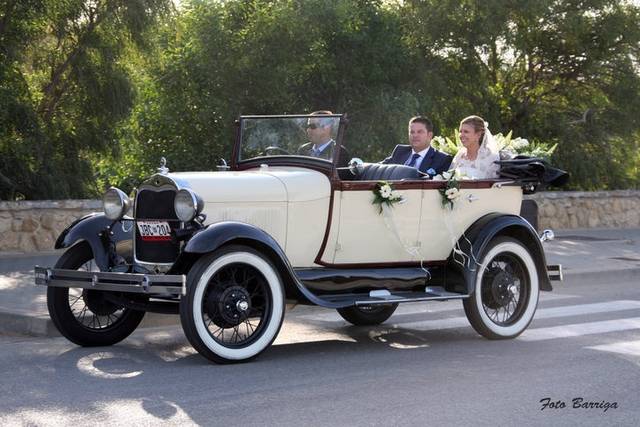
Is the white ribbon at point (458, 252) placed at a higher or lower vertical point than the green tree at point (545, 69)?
lower

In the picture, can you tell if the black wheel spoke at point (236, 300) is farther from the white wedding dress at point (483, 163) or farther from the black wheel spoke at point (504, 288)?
the white wedding dress at point (483, 163)

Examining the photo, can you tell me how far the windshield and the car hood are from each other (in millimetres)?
248

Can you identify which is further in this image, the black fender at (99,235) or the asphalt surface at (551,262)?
the asphalt surface at (551,262)

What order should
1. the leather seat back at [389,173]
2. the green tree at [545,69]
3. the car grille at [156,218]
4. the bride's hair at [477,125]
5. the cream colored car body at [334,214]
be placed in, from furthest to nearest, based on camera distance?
the green tree at [545,69], the bride's hair at [477,125], the leather seat back at [389,173], the cream colored car body at [334,214], the car grille at [156,218]

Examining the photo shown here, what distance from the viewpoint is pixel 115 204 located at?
760 cm

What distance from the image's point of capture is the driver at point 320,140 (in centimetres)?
786

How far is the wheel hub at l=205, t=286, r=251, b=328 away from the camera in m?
6.87

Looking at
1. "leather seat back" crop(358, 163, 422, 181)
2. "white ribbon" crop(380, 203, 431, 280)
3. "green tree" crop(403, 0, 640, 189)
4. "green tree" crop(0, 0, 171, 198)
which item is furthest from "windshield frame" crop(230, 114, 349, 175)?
"green tree" crop(403, 0, 640, 189)

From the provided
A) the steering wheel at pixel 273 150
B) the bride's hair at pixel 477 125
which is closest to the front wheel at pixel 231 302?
the steering wheel at pixel 273 150

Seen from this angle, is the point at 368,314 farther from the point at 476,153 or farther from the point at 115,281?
the point at 115,281

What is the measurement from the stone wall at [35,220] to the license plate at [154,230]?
6630 mm

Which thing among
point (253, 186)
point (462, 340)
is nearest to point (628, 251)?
point (462, 340)

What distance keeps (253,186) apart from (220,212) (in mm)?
318

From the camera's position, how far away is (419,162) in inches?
348
